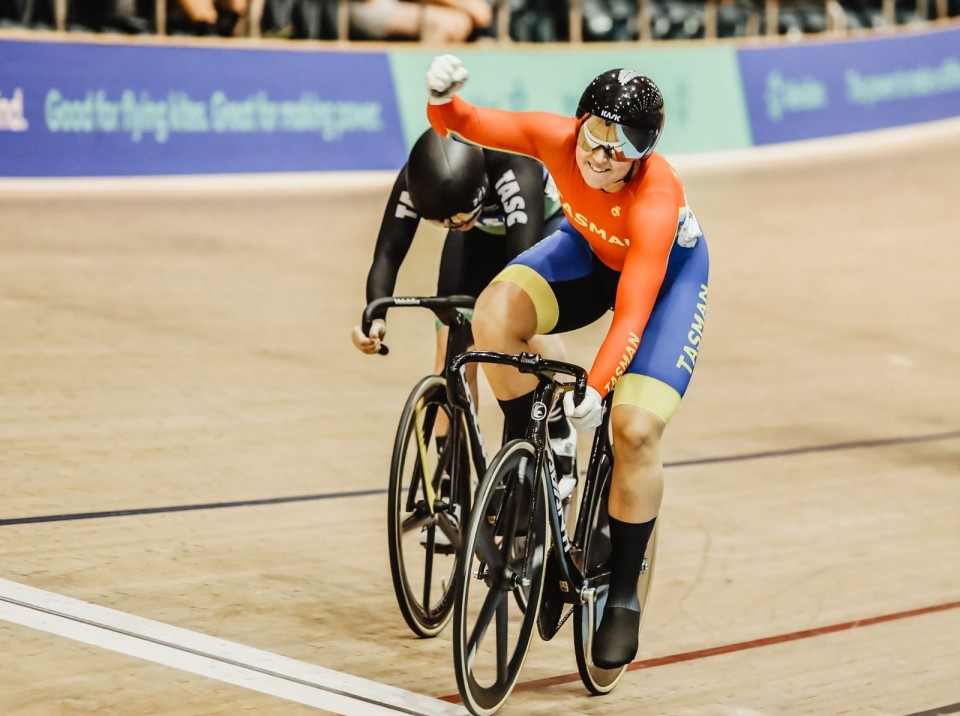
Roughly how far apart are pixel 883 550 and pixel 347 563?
174 cm

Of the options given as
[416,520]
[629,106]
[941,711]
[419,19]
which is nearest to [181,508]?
[416,520]

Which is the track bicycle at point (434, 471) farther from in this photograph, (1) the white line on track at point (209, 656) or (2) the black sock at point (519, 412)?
(1) the white line on track at point (209, 656)

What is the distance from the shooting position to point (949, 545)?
4770 mm

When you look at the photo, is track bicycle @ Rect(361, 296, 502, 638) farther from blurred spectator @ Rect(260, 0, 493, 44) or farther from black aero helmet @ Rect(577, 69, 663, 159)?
blurred spectator @ Rect(260, 0, 493, 44)

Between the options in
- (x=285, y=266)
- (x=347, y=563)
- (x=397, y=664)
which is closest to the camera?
(x=397, y=664)

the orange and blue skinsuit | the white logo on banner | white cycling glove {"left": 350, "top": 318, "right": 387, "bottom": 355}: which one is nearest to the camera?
the orange and blue skinsuit

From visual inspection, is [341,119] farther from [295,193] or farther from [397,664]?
[397,664]

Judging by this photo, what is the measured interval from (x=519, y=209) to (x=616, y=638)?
117cm

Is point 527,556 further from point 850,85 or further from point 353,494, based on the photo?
point 850,85

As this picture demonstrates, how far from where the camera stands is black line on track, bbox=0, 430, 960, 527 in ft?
14.1

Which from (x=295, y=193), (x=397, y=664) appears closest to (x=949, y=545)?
(x=397, y=664)

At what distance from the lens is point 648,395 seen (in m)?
3.27

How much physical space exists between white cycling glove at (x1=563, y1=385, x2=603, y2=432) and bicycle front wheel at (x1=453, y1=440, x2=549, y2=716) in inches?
6.3

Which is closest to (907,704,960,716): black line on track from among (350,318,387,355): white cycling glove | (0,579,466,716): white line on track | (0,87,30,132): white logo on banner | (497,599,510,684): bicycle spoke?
(497,599,510,684): bicycle spoke
